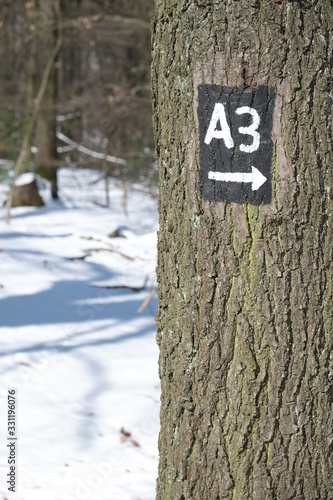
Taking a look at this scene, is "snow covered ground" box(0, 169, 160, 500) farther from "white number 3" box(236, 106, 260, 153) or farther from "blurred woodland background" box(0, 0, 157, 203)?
"blurred woodland background" box(0, 0, 157, 203)

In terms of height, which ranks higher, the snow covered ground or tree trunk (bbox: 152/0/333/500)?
tree trunk (bbox: 152/0/333/500)

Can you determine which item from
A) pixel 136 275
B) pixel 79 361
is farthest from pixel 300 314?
pixel 136 275

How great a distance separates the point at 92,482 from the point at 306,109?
6.72 ft

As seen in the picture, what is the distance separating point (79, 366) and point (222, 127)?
267 centimetres

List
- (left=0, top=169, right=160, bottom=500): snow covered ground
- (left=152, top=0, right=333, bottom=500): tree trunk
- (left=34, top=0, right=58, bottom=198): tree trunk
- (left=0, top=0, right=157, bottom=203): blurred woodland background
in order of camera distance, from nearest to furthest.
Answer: (left=152, top=0, right=333, bottom=500): tree trunk → (left=0, top=169, right=160, bottom=500): snow covered ground → (left=0, top=0, right=157, bottom=203): blurred woodland background → (left=34, top=0, right=58, bottom=198): tree trunk

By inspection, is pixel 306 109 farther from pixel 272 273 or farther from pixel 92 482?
pixel 92 482

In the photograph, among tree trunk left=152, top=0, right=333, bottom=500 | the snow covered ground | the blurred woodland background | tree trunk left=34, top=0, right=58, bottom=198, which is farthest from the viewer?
tree trunk left=34, top=0, right=58, bottom=198

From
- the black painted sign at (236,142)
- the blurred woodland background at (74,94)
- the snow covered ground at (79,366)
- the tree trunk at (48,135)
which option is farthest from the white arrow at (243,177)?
the tree trunk at (48,135)

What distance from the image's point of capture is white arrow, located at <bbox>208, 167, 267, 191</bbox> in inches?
65.6

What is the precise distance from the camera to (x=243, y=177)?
5.52ft

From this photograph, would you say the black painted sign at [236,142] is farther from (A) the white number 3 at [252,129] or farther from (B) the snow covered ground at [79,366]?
(B) the snow covered ground at [79,366]

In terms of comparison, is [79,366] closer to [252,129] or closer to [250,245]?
[250,245]

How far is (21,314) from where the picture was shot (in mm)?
4711

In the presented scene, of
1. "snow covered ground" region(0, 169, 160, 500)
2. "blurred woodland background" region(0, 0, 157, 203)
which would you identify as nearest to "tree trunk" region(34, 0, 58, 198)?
"blurred woodland background" region(0, 0, 157, 203)
